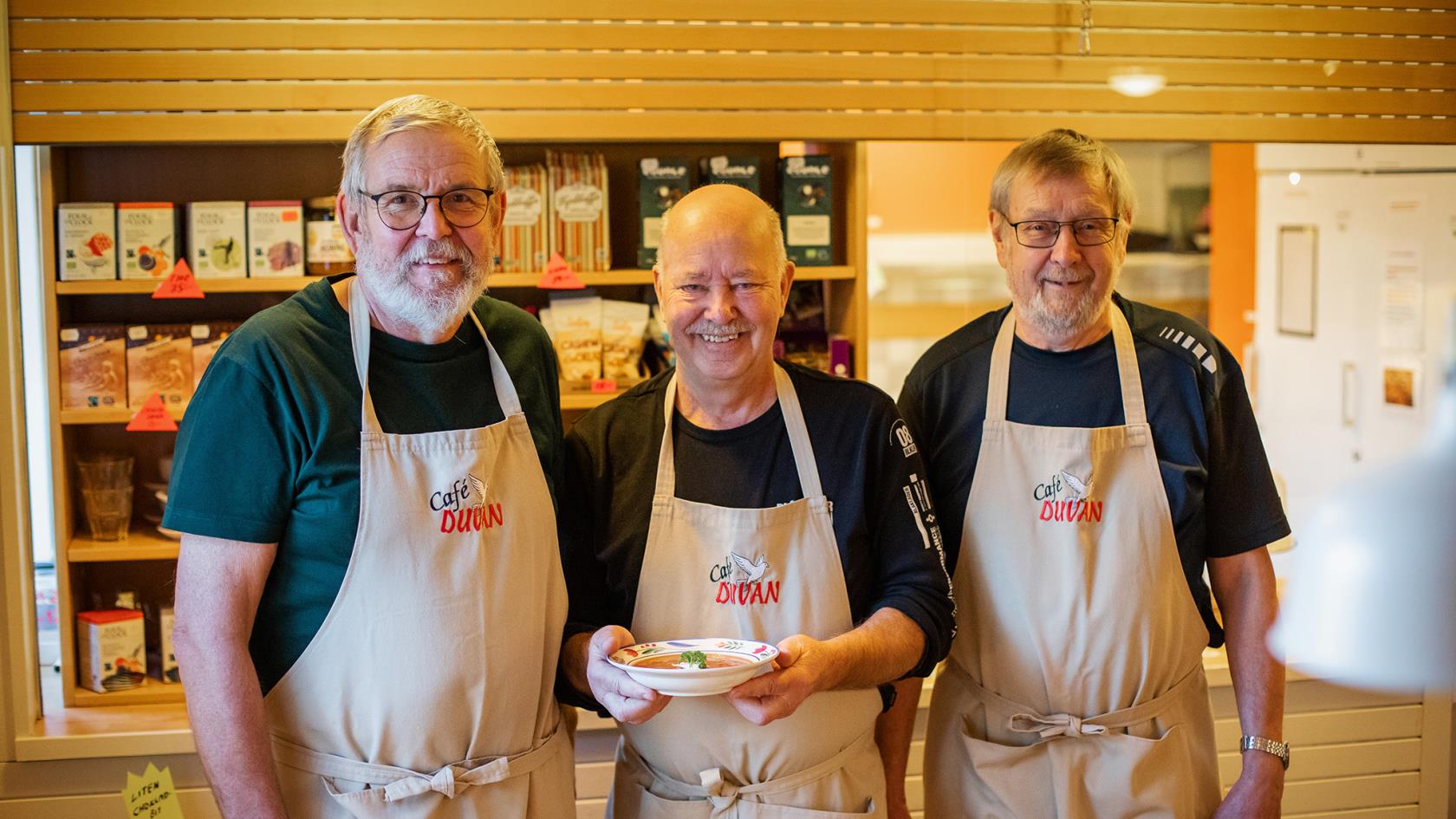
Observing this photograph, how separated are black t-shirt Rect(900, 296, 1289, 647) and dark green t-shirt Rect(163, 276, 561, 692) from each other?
859mm

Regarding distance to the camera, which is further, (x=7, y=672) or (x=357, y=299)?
(x=7, y=672)

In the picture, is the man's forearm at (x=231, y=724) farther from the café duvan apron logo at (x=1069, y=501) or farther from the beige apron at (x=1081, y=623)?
the café duvan apron logo at (x=1069, y=501)

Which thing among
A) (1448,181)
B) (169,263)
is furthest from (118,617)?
(1448,181)

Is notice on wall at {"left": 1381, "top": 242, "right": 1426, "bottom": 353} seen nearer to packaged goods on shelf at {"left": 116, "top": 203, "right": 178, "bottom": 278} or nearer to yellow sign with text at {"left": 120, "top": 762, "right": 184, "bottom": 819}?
packaged goods on shelf at {"left": 116, "top": 203, "right": 178, "bottom": 278}

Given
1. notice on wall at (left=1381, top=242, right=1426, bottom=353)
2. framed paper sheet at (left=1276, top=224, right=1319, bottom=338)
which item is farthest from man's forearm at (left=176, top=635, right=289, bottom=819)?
framed paper sheet at (left=1276, top=224, right=1319, bottom=338)

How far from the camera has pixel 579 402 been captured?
3264mm

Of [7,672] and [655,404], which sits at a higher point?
[655,404]

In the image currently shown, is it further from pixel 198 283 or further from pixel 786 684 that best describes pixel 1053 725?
pixel 198 283

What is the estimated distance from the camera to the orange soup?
1.74 meters

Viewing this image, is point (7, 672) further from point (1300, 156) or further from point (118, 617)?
point (1300, 156)

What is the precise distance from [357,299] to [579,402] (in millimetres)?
1448

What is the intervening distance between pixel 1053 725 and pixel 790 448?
0.66 meters

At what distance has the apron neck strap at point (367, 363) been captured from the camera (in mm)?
1781

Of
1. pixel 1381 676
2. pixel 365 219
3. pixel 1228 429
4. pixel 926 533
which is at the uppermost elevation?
pixel 365 219
